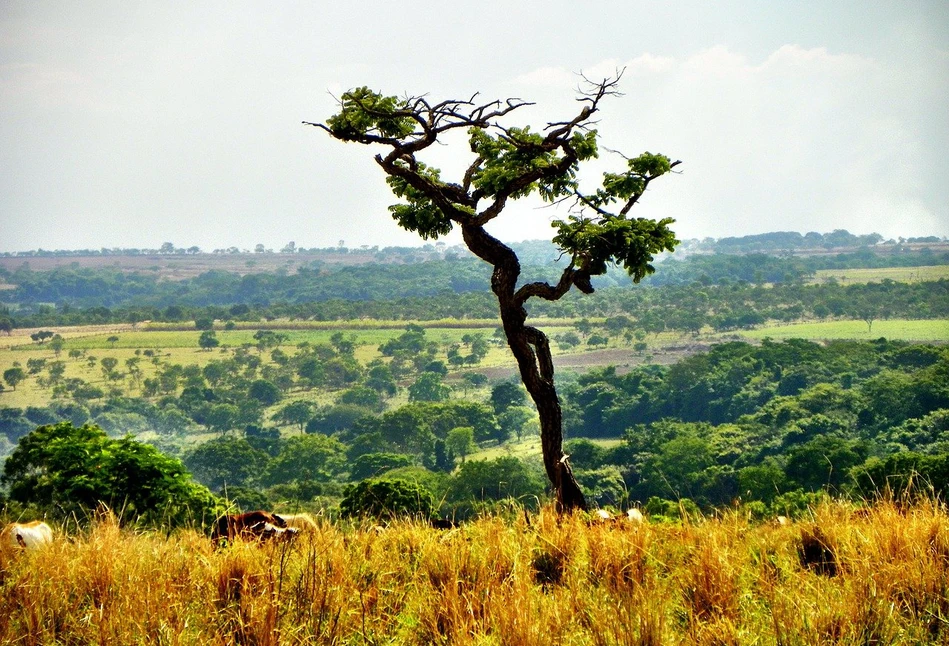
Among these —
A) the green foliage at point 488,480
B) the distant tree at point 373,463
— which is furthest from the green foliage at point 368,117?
the distant tree at point 373,463

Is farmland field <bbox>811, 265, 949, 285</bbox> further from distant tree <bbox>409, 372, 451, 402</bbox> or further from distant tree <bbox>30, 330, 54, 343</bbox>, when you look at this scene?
distant tree <bbox>30, 330, 54, 343</bbox>

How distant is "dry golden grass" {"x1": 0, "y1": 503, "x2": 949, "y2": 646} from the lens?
13.7 feet

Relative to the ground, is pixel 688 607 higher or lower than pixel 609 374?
higher

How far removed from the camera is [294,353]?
5034 inches

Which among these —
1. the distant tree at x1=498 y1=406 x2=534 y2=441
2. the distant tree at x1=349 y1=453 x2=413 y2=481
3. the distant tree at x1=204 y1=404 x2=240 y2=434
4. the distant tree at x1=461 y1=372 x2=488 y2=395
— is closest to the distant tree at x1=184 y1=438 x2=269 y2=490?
the distant tree at x1=349 y1=453 x2=413 y2=481

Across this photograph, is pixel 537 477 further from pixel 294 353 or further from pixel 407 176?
pixel 294 353

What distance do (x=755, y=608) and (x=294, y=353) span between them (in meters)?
126

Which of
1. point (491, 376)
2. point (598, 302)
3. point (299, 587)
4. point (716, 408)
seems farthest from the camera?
point (598, 302)

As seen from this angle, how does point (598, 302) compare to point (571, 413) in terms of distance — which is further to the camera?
→ point (598, 302)

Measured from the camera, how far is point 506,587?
472 cm

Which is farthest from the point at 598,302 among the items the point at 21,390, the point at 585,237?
the point at 585,237

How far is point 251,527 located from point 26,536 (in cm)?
157

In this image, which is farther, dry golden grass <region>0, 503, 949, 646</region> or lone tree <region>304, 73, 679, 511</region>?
lone tree <region>304, 73, 679, 511</region>

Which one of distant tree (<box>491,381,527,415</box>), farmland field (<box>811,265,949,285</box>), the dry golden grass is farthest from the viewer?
farmland field (<box>811,265,949,285</box>)
